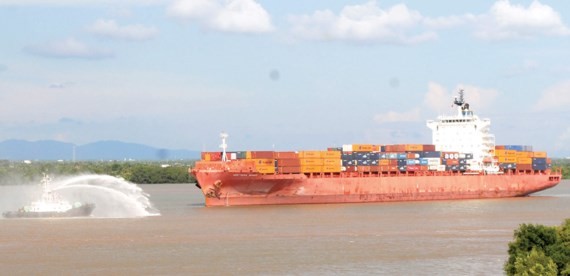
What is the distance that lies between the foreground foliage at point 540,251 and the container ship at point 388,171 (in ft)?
128

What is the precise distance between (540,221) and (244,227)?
55.8 feet

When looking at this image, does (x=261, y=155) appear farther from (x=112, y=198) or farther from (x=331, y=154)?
(x=112, y=198)

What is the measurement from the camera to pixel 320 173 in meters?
74.8

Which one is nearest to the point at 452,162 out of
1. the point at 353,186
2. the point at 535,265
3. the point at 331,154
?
the point at 353,186

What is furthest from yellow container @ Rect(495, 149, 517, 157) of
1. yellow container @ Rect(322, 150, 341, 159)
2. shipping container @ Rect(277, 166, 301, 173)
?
shipping container @ Rect(277, 166, 301, 173)

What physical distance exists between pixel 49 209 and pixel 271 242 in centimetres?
1859

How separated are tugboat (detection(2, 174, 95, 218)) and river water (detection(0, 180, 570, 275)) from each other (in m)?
1.03

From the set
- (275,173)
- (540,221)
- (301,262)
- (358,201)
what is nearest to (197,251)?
(301,262)

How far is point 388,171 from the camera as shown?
79250 mm

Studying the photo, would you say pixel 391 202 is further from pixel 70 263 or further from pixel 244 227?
pixel 70 263

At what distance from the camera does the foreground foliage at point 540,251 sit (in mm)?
28125

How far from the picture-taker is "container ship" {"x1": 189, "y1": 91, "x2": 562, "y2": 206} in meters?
69.1

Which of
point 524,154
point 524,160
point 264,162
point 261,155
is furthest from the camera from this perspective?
point 524,154

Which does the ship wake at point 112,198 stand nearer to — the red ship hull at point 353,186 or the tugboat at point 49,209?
the tugboat at point 49,209
